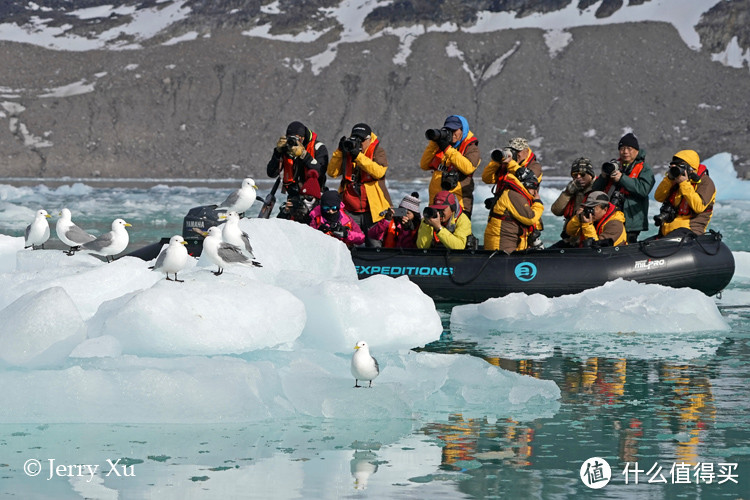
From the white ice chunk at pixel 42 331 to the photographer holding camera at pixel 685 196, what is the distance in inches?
262

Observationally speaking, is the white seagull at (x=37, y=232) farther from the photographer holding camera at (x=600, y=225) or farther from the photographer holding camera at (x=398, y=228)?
the photographer holding camera at (x=600, y=225)

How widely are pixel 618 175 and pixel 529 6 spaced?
97.1 m

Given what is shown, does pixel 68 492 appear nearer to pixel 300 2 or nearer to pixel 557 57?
pixel 557 57

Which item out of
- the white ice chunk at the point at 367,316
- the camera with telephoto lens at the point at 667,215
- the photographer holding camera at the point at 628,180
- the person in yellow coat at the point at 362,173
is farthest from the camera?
the camera with telephoto lens at the point at 667,215

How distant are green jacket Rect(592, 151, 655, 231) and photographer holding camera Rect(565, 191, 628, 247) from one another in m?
0.21

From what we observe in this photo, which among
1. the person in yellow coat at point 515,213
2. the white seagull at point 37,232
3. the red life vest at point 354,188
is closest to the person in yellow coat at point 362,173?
the red life vest at point 354,188

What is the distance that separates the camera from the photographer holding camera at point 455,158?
1123 centimetres

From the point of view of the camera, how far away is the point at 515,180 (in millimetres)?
10594

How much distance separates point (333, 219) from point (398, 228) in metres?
0.89

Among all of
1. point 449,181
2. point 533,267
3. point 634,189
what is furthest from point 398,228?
point 634,189

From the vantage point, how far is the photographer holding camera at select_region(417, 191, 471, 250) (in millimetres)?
10594

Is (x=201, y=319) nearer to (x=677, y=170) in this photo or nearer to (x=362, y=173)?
(x=362, y=173)

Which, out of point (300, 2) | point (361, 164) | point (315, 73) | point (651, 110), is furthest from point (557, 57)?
point (361, 164)

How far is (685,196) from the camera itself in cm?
1120
